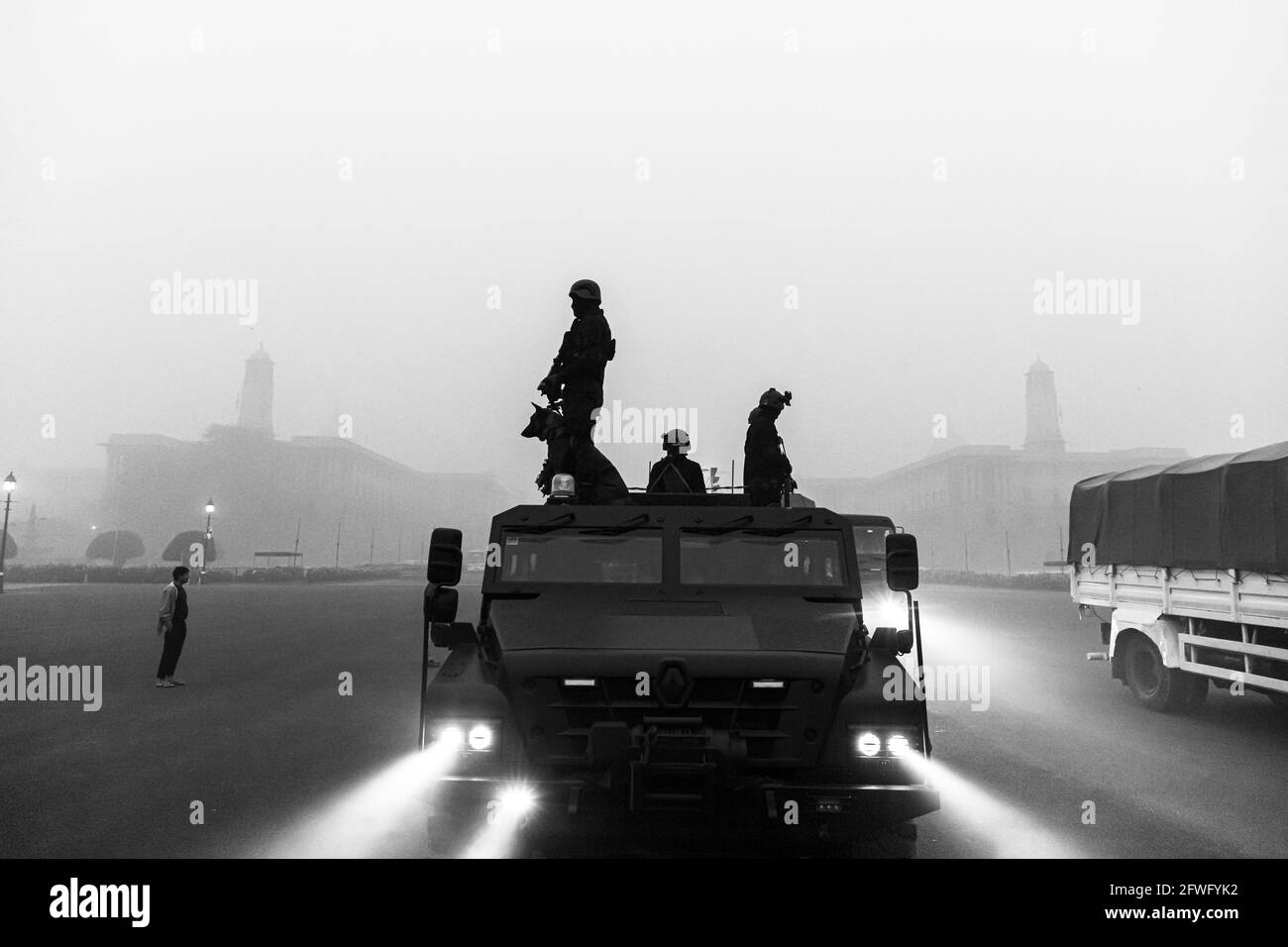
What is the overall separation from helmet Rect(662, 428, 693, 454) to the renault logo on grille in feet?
13.8

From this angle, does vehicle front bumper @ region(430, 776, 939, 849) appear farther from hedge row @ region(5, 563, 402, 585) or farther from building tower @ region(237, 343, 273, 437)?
building tower @ region(237, 343, 273, 437)

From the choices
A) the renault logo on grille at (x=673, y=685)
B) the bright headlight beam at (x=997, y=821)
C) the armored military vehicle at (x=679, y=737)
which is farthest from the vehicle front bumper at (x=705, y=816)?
the renault logo on grille at (x=673, y=685)

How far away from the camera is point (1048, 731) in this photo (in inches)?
345

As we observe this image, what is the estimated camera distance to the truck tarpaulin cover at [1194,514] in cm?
770

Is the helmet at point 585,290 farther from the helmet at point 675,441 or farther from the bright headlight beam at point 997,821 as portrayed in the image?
the bright headlight beam at point 997,821

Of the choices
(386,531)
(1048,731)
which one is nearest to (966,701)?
(1048,731)

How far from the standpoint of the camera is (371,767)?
7.07 metres

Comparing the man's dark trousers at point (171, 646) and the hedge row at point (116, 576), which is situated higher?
the man's dark trousers at point (171, 646)

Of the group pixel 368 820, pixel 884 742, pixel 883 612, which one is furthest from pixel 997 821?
pixel 883 612

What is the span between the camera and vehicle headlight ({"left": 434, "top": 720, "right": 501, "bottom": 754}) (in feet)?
12.6

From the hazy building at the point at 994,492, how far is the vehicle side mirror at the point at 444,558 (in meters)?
125

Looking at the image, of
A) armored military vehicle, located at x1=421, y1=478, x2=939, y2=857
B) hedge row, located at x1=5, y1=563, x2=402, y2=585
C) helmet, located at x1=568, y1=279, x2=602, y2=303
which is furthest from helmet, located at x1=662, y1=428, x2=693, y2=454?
hedge row, located at x1=5, y1=563, x2=402, y2=585

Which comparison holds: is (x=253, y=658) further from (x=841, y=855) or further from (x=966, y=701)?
(x=841, y=855)
